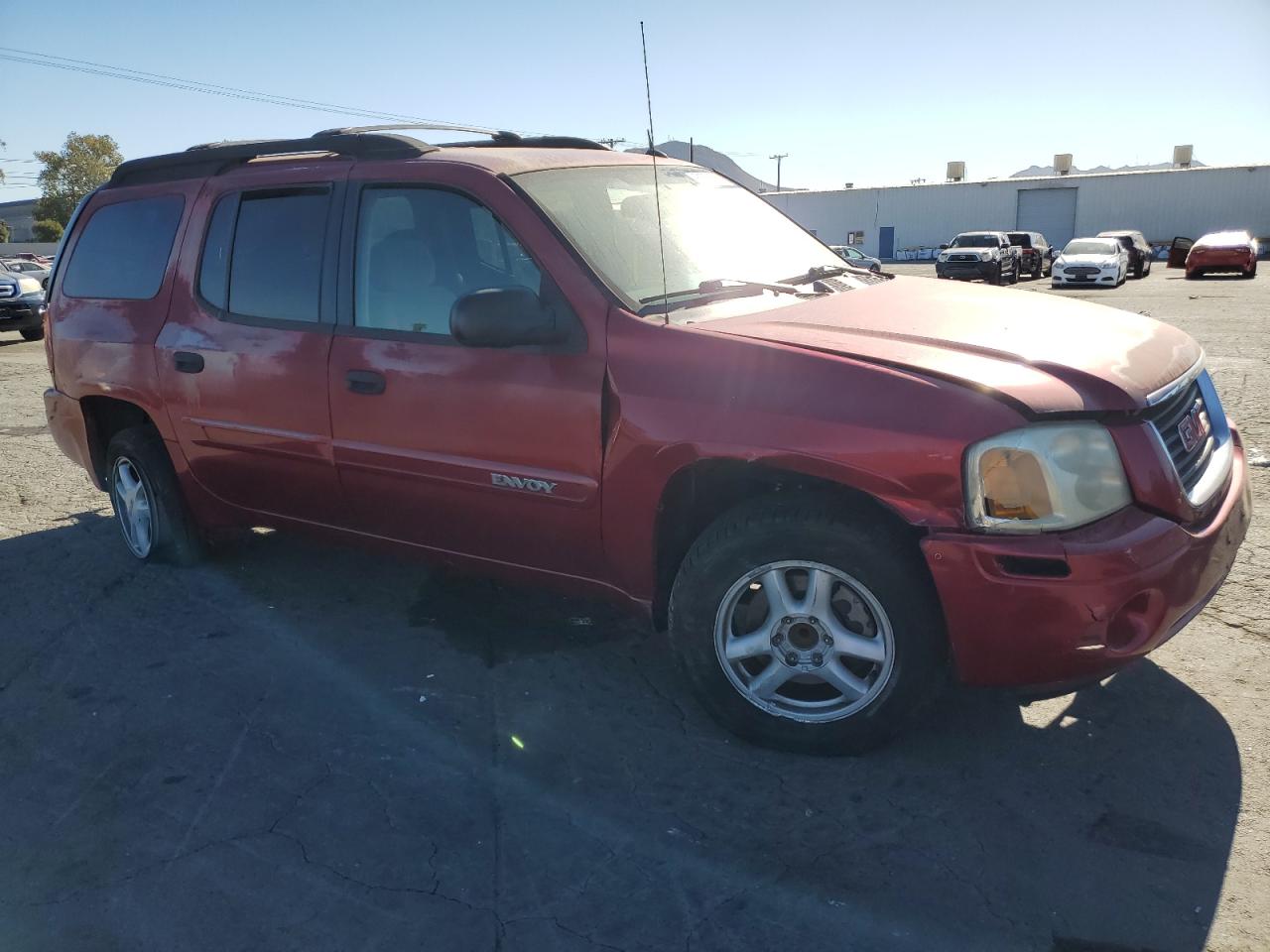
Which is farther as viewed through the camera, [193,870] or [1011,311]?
[1011,311]

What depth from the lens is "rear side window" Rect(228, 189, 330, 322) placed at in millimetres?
3811

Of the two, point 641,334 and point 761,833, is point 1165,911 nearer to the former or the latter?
point 761,833

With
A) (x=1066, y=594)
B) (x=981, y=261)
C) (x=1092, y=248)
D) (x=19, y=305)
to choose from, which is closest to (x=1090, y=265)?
(x=1092, y=248)

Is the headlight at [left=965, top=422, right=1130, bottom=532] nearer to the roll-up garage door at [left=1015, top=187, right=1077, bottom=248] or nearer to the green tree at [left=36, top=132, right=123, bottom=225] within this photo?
the roll-up garage door at [left=1015, top=187, right=1077, bottom=248]

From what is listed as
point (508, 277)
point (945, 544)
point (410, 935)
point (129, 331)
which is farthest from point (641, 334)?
point (129, 331)

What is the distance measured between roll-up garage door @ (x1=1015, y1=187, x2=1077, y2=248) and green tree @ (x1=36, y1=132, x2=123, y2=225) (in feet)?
241

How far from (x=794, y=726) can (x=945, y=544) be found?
757mm

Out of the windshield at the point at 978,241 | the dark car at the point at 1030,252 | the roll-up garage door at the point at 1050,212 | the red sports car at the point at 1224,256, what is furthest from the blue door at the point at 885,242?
the red sports car at the point at 1224,256

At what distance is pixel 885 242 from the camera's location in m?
58.9

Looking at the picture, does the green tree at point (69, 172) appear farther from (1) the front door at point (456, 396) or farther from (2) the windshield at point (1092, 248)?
(1) the front door at point (456, 396)

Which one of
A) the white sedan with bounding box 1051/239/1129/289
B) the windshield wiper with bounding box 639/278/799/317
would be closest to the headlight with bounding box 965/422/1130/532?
the windshield wiper with bounding box 639/278/799/317

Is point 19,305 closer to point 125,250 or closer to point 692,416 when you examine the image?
point 125,250

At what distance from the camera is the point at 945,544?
2592mm

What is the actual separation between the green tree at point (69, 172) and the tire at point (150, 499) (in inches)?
3713
